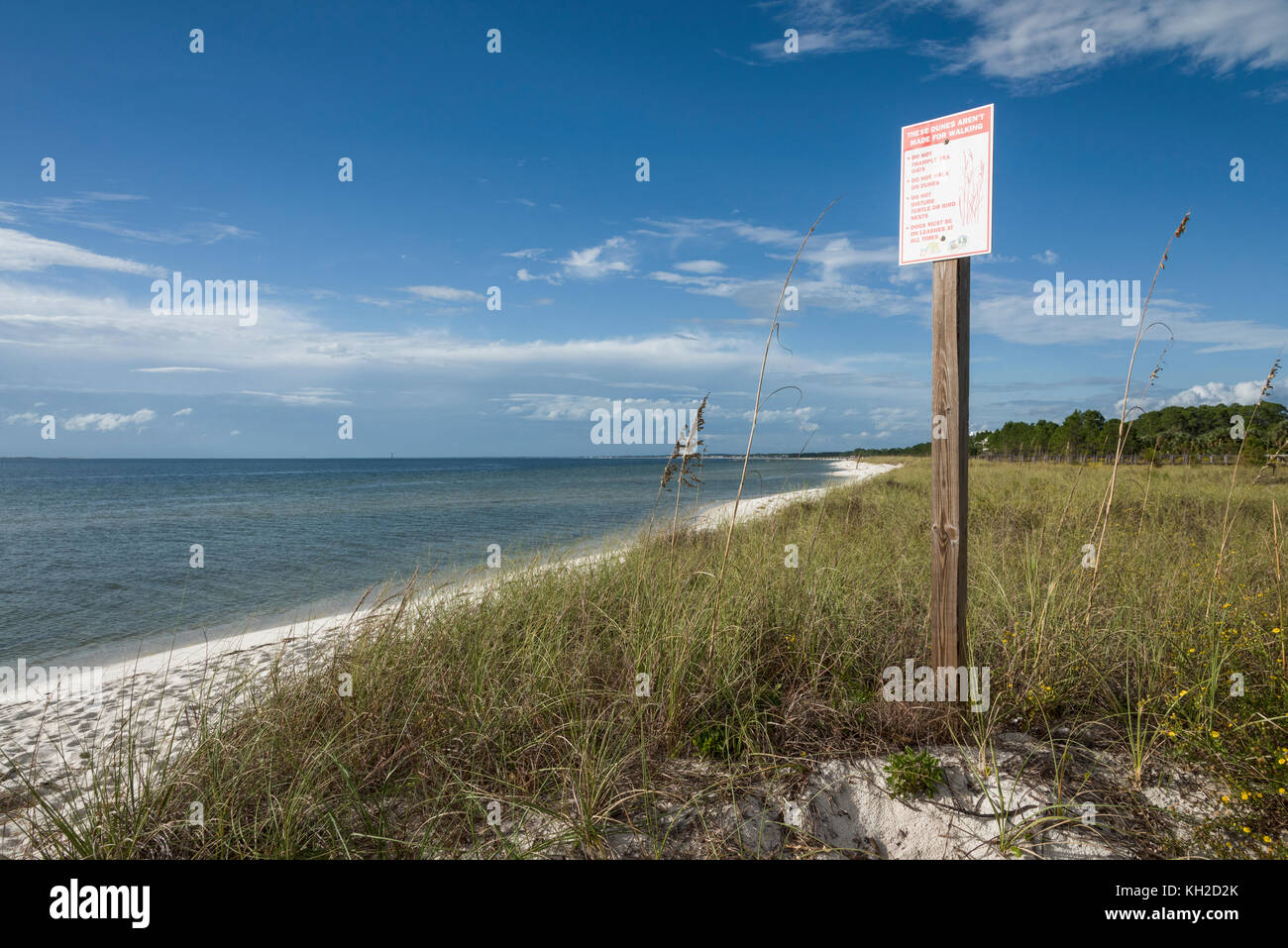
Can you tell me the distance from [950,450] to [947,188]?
1.29 metres

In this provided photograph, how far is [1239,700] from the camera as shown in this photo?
296 centimetres

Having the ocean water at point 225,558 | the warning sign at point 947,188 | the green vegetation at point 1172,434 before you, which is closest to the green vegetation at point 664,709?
the green vegetation at point 1172,434

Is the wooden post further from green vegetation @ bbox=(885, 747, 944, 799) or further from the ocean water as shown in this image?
the ocean water

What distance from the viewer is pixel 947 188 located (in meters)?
3.01

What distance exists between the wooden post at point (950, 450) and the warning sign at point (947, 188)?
4.4 inches

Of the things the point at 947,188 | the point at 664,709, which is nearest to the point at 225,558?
the point at 664,709

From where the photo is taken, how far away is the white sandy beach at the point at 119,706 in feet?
11.6

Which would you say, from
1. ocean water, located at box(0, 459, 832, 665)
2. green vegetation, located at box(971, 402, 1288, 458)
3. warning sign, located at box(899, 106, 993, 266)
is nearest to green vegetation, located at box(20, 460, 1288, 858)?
green vegetation, located at box(971, 402, 1288, 458)

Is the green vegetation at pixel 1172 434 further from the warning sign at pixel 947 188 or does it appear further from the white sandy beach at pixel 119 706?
the white sandy beach at pixel 119 706

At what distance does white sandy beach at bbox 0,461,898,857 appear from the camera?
11.6 feet

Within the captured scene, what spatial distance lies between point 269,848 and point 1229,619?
5.19 meters

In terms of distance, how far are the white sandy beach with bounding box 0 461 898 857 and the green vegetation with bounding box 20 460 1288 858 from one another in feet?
1.25
